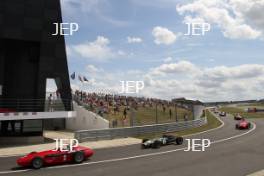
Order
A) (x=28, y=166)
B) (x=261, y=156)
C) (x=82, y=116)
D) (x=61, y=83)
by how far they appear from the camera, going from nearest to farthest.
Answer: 1. (x=28, y=166)
2. (x=261, y=156)
3. (x=61, y=83)
4. (x=82, y=116)

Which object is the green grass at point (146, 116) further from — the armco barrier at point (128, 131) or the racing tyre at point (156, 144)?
the racing tyre at point (156, 144)

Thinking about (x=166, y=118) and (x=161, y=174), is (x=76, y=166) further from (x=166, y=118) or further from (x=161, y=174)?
(x=166, y=118)

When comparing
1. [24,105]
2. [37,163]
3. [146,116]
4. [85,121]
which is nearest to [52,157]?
[37,163]

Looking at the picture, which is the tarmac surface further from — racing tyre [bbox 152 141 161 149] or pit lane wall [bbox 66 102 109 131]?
pit lane wall [bbox 66 102 109 131]

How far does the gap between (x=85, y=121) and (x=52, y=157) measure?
784 inches

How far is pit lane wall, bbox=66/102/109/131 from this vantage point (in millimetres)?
34434

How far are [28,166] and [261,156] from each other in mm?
13329

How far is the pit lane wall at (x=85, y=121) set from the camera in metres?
34.4

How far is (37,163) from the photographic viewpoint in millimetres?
17078

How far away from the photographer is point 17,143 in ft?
92.3

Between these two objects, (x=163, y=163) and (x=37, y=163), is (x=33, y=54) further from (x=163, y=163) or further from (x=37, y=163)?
(x=163, y=163)

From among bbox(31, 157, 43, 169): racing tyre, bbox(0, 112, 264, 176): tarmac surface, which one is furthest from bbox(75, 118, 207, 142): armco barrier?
bbox(31, 157, 43, 169): racing tyre

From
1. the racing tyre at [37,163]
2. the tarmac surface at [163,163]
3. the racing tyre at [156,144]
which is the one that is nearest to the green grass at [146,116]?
the racing tyre at [156,144]

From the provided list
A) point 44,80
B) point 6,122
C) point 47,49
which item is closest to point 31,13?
point 47,49
